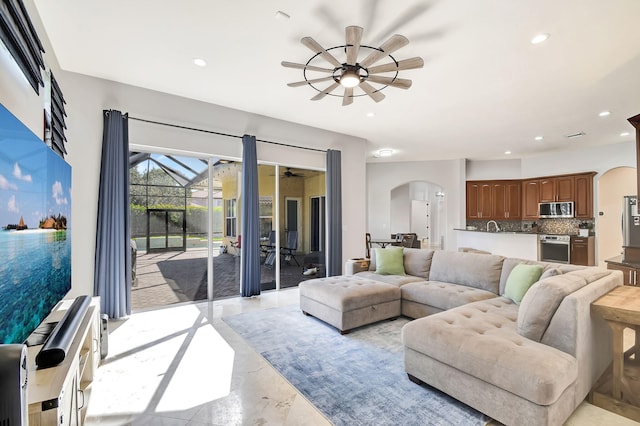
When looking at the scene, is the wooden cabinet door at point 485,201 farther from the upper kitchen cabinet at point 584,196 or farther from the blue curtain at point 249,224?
the blue curtain at point 249,224

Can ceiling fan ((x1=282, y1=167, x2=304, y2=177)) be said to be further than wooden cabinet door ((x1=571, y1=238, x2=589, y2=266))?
No

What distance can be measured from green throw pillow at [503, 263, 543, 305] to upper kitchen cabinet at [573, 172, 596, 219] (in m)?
5.68

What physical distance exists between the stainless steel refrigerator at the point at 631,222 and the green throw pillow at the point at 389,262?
4.96m

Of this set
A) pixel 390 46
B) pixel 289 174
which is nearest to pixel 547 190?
pixel 289 174

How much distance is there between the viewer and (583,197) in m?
6.99

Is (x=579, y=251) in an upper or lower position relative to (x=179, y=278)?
upper

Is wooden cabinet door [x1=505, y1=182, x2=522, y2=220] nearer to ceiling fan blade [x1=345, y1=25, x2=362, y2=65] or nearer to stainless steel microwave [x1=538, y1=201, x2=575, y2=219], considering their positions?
stainless steel microwave [x1=538, y1=201, x2=575, y2=219]

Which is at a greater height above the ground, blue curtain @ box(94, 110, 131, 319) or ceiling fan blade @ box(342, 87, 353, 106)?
ceiling fan blade @ box(342, 87, 353, 106)

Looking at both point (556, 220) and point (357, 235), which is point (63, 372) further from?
point (556, 220)

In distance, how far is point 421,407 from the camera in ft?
6.68

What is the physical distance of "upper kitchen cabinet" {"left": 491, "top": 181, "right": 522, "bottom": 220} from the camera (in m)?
8.06

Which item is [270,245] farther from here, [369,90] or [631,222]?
[631,222]

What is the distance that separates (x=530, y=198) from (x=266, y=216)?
22.5ft

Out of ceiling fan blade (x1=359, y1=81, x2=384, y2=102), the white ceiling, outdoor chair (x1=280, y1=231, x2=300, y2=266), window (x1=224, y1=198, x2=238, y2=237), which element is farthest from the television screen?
outdoor chair (x1=280, y1=231, x2=300, y2=266)
